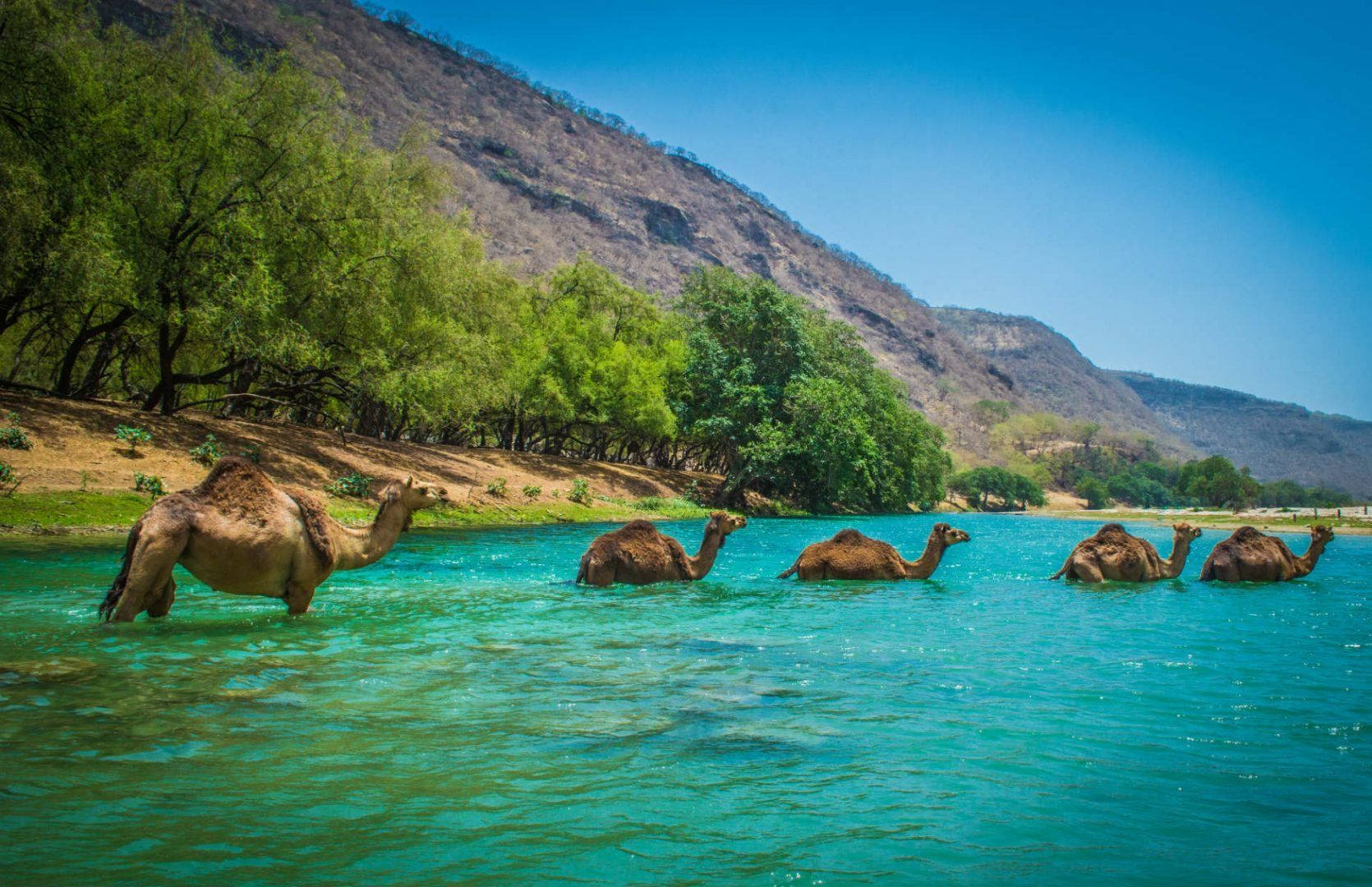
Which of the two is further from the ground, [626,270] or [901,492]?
[626,270]

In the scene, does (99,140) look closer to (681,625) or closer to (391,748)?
(681,625)

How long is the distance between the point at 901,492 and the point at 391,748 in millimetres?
75078

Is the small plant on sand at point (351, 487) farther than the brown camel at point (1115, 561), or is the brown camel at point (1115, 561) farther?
the small plant on sand at point (351, 487)

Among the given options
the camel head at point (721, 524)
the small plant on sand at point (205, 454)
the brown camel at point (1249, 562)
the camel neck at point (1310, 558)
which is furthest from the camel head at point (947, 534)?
the small plant on sand at point (205, 454)

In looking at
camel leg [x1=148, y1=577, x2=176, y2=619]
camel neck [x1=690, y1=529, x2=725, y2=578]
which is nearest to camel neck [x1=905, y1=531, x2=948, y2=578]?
camel neck [x1=690, y1=529, x2=725, y2=578]

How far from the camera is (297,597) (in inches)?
493

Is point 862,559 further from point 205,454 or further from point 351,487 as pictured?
point 205,454

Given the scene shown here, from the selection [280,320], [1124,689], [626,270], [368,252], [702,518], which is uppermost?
[626,270]

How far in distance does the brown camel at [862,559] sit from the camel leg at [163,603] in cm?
1243

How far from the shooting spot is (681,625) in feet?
44.4

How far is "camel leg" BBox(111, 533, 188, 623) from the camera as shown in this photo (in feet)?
35.2

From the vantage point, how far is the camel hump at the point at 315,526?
12.2 metres

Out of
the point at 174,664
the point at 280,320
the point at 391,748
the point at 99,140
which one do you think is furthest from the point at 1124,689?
the point at 99,140

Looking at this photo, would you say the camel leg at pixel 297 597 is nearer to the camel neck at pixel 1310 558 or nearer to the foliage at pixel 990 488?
the camel neck at pixel 1310 558
